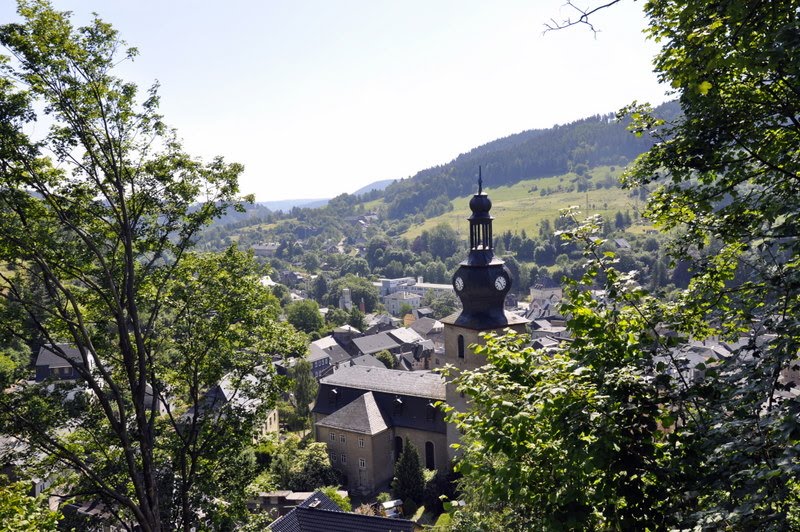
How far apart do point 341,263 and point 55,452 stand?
178m

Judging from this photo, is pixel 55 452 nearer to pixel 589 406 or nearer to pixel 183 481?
pixel 183 481

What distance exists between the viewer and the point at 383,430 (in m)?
34.9

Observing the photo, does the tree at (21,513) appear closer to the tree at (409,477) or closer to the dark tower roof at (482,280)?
the dark tower roof at (482,280)

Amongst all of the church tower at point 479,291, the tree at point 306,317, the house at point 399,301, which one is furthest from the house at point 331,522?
the house at point 399,301

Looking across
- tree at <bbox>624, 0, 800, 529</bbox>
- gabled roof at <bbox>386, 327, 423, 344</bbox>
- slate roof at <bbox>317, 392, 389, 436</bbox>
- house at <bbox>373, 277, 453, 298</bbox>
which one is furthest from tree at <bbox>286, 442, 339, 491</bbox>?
house at <bbox>373, 277, 453, 298</bbox>

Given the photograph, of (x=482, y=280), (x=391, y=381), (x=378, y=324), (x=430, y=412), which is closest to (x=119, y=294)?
(x=482, y=280)

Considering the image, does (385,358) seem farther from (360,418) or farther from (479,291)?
(479,291)

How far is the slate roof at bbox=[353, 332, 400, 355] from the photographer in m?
75.2

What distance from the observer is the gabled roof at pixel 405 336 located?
264 feet

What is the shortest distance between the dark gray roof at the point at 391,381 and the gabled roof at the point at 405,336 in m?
38.5

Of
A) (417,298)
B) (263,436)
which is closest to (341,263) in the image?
(417,298)

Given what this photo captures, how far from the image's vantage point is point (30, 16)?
9109 mm

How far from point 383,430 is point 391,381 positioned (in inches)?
163

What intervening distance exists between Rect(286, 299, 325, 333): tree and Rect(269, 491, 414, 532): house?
64.2 meters
